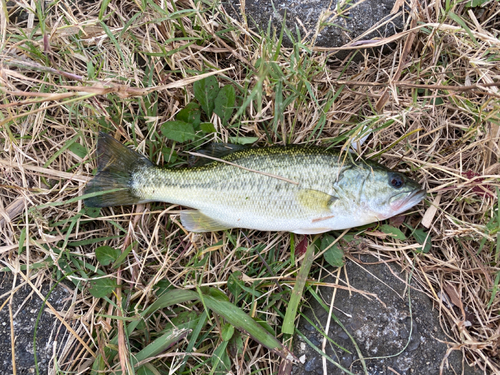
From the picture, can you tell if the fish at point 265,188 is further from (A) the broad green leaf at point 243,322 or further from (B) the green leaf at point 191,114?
(A) the broad green leaf at point 243,322

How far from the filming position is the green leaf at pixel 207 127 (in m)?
3.36

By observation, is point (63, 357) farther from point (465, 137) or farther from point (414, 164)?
point (465, 137)

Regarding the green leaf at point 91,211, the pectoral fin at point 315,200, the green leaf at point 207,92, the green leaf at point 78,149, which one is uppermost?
the green leaf at point 207,92

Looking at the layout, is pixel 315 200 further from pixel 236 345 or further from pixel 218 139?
pixel 236 345

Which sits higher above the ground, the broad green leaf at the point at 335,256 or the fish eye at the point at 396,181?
the fish eye at the point at 396,181

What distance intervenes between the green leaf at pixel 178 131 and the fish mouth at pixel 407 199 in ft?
6.55

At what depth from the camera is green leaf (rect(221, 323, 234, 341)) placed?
10.3ft

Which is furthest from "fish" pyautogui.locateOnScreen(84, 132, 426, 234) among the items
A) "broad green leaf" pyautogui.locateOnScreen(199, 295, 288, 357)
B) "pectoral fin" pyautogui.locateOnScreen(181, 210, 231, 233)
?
"broad green leaf" pyautogui.locateOnScreen(199, 295, 288, 357)

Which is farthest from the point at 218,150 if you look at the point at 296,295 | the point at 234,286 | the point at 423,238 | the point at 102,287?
the point at 423,238

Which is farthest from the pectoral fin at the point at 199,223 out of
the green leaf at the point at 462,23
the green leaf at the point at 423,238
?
the green leaf at the point at 462,23

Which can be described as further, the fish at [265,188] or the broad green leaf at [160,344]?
the fish at [265,188]

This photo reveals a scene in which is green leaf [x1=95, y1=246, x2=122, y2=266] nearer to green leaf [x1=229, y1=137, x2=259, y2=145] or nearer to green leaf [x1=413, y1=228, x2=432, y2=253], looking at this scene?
green leaf [x1=229, y1=137, x2=259, y2=145]

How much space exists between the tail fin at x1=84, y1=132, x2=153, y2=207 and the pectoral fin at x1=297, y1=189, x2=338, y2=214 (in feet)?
5.08

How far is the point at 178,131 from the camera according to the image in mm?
3406
